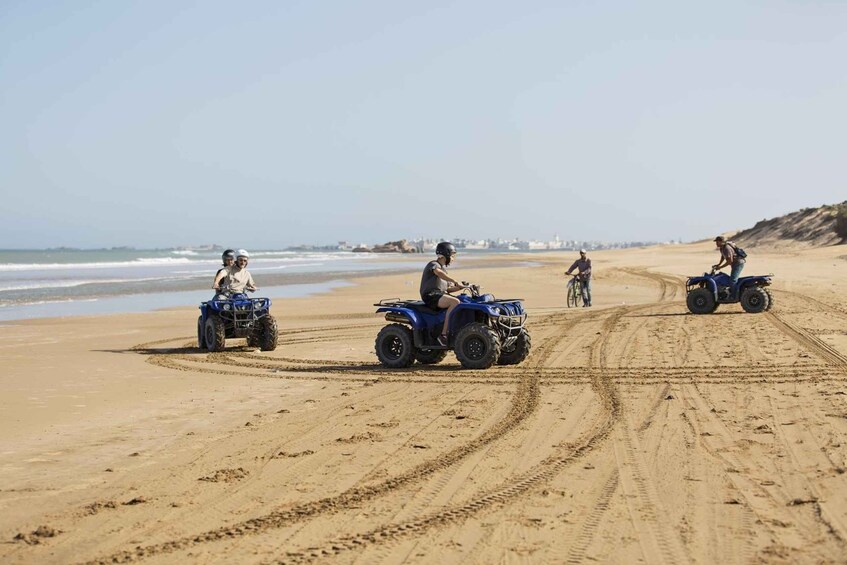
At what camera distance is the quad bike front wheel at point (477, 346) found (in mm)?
11227

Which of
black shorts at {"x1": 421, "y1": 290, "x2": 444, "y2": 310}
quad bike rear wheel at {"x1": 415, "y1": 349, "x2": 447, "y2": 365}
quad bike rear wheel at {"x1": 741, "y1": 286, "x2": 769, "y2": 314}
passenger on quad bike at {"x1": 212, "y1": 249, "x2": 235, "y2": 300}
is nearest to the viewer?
black shorts at {"x1": 421, "y1": 290, "x2": 444, "y2": 310}

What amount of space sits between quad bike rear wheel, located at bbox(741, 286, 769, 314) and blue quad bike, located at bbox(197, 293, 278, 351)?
9685 millimetres

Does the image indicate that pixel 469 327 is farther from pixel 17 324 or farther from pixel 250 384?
pixel 17 324

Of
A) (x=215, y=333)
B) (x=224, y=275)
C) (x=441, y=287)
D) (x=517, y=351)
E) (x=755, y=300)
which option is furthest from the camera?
(x=755, y=300)

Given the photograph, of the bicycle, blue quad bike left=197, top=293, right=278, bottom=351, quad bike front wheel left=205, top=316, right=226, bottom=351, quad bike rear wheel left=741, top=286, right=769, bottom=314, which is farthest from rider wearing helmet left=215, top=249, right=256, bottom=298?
quad bike rear wheel left=741, top=286, right=769, bottom=314

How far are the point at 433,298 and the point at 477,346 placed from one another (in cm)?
83

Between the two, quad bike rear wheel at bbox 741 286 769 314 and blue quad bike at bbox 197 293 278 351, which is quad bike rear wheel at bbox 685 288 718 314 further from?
blue quad bike at bbox 197 293 278 351

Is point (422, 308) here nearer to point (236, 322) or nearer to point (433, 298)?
point (433, 298)

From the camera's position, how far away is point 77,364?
12.5m

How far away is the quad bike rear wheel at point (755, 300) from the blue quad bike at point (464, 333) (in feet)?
26.6

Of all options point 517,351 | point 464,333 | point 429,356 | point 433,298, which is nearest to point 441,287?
point 433,298

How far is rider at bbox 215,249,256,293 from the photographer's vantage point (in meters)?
14.4

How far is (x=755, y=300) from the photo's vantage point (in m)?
18.2

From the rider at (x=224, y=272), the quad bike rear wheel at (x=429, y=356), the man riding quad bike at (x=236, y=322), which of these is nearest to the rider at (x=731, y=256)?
the quad bike rear wheel at (x=429, y=356)
